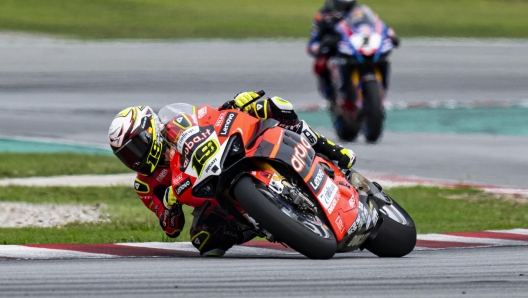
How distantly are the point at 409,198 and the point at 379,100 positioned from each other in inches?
146

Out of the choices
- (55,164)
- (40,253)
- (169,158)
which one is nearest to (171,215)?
(169,158)

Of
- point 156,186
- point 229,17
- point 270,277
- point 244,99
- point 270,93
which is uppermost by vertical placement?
point 244,99

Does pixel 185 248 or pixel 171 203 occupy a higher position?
pixel 171 203

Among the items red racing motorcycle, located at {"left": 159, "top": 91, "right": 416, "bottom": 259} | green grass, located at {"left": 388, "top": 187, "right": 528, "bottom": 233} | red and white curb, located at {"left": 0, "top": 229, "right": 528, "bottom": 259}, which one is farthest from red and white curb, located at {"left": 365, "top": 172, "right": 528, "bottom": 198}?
red racing motorcycle, located at {"left": 159, "top": 91, "right": 416, "bottom": 259}

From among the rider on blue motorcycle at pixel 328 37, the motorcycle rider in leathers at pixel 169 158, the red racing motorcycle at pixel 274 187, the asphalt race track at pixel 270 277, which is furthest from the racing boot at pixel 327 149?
the rider on blue motorcycle at pixel 328 37

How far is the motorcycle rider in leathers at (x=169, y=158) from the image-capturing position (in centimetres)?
686

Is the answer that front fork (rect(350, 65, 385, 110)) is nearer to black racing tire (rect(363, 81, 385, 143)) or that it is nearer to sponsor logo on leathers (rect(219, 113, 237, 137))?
black racing tire (rect(363, 81, 385, 143))

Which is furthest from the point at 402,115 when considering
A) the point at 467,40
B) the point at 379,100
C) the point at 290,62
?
the point at 467,40

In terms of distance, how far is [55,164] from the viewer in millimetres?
13359

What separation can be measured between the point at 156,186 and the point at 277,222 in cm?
134

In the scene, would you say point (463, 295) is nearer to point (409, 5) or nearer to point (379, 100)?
point (379, 100)

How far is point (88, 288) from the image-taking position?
17.1 feet

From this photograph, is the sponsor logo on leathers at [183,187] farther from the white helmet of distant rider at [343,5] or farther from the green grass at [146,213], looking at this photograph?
the white helmet of distant rider at [343,5]

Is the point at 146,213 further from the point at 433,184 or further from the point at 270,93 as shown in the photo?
the point at 270,93
